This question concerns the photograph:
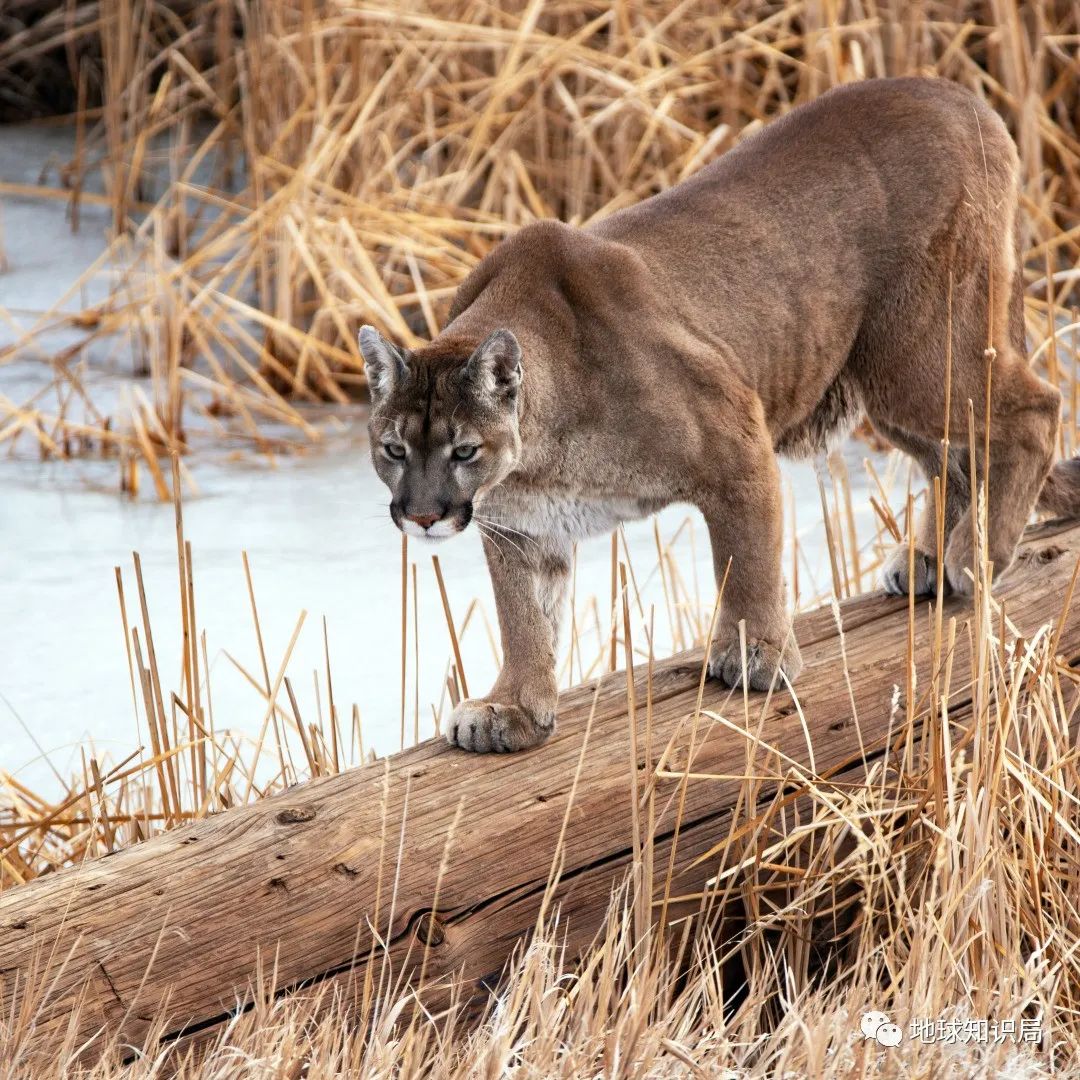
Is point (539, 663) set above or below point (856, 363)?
below

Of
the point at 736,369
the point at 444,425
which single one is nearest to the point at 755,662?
the point at 736,369

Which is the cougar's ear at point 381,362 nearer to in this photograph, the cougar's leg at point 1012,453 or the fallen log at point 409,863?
the fallen log at point 409,863

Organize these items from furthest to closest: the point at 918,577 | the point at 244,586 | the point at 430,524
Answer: the point at 244,586
the point at 918,577
the point at 430,524

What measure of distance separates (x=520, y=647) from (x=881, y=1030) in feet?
3.22

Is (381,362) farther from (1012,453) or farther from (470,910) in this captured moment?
(1012,453)

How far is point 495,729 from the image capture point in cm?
257

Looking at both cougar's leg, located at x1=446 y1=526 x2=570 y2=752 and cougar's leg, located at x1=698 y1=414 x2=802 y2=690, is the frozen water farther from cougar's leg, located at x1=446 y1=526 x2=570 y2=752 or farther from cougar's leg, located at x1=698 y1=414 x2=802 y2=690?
cougar's leg, located at x1=698 y1=414 x2=802 y2=690

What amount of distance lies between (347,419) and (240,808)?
3.46 m

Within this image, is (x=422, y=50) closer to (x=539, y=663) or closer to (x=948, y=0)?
(x=948, y=0)

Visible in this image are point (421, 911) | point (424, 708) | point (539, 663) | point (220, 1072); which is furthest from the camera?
point (424, 708)

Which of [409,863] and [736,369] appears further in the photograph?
[736,369]

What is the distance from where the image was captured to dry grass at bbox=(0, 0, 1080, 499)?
5621mm

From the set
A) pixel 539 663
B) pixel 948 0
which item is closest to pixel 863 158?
pixel 539 663

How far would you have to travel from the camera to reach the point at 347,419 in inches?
225
